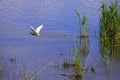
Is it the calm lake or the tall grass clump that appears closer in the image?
the calm lake

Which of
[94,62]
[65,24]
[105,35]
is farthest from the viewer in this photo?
[65,24]

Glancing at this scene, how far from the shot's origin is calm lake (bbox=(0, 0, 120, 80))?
23.7ft

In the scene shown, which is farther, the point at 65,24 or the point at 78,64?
the point at 65,24

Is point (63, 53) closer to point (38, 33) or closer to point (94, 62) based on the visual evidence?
point (94, 62)

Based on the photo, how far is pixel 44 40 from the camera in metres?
9.87

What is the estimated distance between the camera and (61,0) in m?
15.9

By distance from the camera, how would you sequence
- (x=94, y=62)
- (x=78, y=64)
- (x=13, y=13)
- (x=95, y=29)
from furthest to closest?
(x=13, y=13) < (x=95, y=29) < (x=94, y=62) < (x=78, y=64)

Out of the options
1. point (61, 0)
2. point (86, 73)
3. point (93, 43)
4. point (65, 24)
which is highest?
point (61, 0)

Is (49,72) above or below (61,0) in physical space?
below

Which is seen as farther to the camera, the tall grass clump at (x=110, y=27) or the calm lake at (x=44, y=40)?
the tall grass clump at (x=110, y=27)

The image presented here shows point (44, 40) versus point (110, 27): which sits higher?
point (110, 27)

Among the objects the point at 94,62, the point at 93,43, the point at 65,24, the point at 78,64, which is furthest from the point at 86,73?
the point at 65,24

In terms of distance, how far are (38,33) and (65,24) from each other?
1833 mm

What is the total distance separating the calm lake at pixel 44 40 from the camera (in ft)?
23.7
